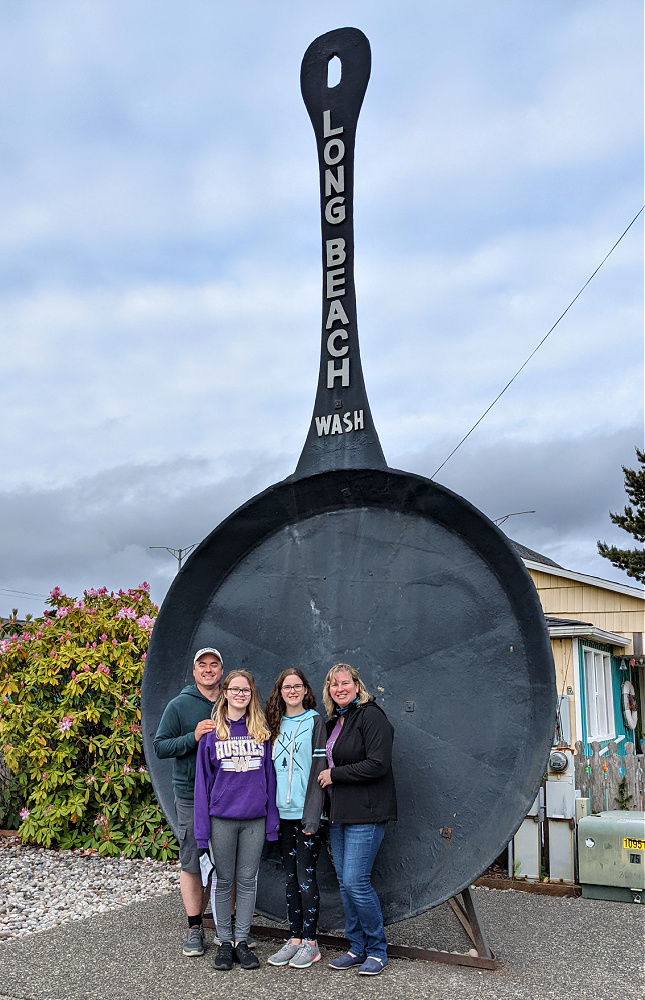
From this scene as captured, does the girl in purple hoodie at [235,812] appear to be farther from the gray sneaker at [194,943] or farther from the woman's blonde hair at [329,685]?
the woman's blonde hair at [329,685]

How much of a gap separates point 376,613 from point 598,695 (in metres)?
10.5

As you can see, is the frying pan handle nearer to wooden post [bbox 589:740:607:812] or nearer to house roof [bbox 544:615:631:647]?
wooden post [bbox 589:740:607:812]

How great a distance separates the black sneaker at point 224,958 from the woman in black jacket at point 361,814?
20.1 inches

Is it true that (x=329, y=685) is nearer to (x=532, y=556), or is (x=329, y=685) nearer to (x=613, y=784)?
(x=613, y=784)

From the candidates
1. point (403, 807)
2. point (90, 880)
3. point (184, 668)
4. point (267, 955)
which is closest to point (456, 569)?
point (403, 807)

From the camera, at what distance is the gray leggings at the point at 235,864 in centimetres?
→ 427

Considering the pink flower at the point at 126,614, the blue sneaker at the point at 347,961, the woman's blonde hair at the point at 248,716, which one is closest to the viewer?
the blue sneaker at the point at 347,961

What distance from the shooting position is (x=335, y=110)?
5.21m

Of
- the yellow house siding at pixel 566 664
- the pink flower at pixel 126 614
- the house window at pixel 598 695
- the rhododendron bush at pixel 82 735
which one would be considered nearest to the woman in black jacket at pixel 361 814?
the rhododendron bush at pixel 82 735

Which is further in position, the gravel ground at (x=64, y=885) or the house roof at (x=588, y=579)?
the house roof at (x=588, y=579)

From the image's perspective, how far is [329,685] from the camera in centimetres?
434

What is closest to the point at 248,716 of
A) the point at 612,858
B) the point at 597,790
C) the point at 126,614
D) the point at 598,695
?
the point at 612,858

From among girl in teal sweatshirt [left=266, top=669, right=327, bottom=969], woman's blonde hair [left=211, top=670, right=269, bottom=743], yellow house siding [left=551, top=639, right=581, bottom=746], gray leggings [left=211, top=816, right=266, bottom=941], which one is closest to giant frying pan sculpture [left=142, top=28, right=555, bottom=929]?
girl in teal sweatshirt [left=266, top=669, right=327, bottom=969]

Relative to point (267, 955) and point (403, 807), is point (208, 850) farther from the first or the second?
point (403, 807)
